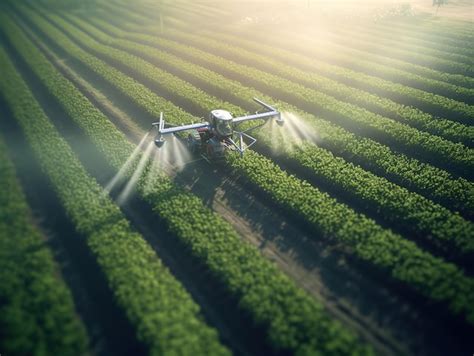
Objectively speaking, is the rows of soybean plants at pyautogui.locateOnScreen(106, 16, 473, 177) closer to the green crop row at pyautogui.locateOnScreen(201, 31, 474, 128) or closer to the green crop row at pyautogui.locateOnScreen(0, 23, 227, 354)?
the green crop row at pyautogui.locateOnScreen(201, 31, 474, 128)

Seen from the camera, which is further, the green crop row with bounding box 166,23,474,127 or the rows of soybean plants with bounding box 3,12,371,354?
the green crop row with bounding box 166,23,474,127

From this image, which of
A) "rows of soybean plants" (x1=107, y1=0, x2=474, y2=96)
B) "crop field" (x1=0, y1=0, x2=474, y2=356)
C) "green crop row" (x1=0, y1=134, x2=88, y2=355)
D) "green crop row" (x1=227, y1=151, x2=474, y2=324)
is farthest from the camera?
"rows of soybean plants" (x1=107, y1=0, x2=474, y2=96)

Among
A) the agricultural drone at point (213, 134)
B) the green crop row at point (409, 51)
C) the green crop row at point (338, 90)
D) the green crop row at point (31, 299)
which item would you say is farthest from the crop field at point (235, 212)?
the green crop row at point (409, 51)

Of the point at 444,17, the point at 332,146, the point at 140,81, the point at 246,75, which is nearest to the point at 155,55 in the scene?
the point at 140,81

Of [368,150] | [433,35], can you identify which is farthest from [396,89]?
[433,35]

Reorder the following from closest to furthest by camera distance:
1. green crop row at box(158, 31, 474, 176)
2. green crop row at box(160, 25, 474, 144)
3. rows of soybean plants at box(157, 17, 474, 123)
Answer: green crop row at box(158, 31, 474, 176), green crop row at box(160, 25, 474, 144), rows of soybean plants at box(157, 17, 474, 123)

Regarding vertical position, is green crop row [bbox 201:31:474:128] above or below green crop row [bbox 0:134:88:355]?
above

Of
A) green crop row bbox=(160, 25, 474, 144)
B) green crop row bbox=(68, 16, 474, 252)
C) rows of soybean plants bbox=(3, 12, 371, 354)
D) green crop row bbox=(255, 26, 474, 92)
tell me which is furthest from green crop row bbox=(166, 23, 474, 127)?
rows of soybean plants bbox=(3, 12, 371, 354)
